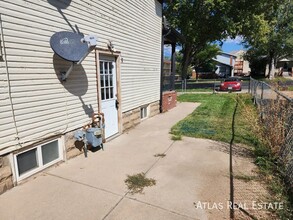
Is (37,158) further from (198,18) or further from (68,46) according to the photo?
(198,18)

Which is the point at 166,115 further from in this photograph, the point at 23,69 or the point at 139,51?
the point at 23,69

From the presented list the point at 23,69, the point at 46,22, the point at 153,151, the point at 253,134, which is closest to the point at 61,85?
the point at 23,69

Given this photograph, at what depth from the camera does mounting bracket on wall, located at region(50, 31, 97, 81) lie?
3523mm

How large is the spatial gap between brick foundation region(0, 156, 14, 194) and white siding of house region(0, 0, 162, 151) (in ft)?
0.78

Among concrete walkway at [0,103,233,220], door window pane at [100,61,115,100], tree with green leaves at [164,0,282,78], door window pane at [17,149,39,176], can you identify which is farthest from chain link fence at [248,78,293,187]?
tree with green leaves at [164,0,282,78]

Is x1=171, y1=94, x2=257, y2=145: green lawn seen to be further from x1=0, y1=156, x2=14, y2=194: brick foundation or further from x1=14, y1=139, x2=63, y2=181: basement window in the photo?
x1=0, y1=156, x2=14, y2=194: brick foundation

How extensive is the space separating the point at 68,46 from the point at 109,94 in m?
2.06

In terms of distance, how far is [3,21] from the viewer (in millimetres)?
2895

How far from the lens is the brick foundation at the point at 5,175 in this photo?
303 centimetres

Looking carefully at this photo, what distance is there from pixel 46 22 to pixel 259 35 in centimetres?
1972

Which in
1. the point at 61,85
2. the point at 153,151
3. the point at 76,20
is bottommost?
the point at 153,151

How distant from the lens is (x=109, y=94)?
5578 millimetres

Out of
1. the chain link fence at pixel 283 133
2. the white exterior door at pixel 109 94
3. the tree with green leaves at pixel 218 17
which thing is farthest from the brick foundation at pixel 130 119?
the tree with green leaves at pixel 218 17

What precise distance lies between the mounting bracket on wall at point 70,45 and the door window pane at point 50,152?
1288mm
